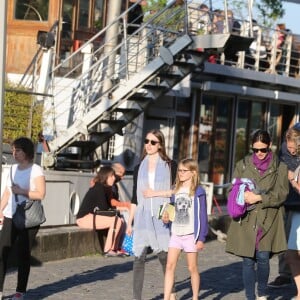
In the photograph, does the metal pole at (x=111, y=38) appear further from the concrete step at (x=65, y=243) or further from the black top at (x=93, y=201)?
the concrete step at (x=65, y=243)

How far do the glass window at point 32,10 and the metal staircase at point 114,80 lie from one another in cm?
139

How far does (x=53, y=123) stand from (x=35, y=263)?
465 centimetres

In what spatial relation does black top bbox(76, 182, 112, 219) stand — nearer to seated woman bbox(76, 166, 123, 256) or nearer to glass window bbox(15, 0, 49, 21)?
seated woman bbox(76, 166, 123, 256)

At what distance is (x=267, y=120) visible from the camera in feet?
85.4

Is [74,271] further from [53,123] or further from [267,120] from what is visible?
[267,120]

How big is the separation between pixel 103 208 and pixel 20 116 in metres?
2.50

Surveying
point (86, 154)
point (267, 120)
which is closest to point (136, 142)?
point (86, 154)

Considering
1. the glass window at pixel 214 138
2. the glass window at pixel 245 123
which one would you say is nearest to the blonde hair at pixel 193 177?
the glass window at pixel 214 138

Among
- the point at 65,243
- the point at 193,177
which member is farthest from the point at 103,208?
the point at 193,177

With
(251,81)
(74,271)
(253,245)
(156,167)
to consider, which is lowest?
(74,271)

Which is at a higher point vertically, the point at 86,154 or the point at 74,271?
the point at 86,154

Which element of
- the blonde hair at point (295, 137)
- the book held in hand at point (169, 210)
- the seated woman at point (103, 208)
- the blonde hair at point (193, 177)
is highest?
the blonde hair at point (295, 137)

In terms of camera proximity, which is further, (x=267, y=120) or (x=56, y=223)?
(x=267, y=120)

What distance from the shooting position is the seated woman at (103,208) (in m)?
14.1
